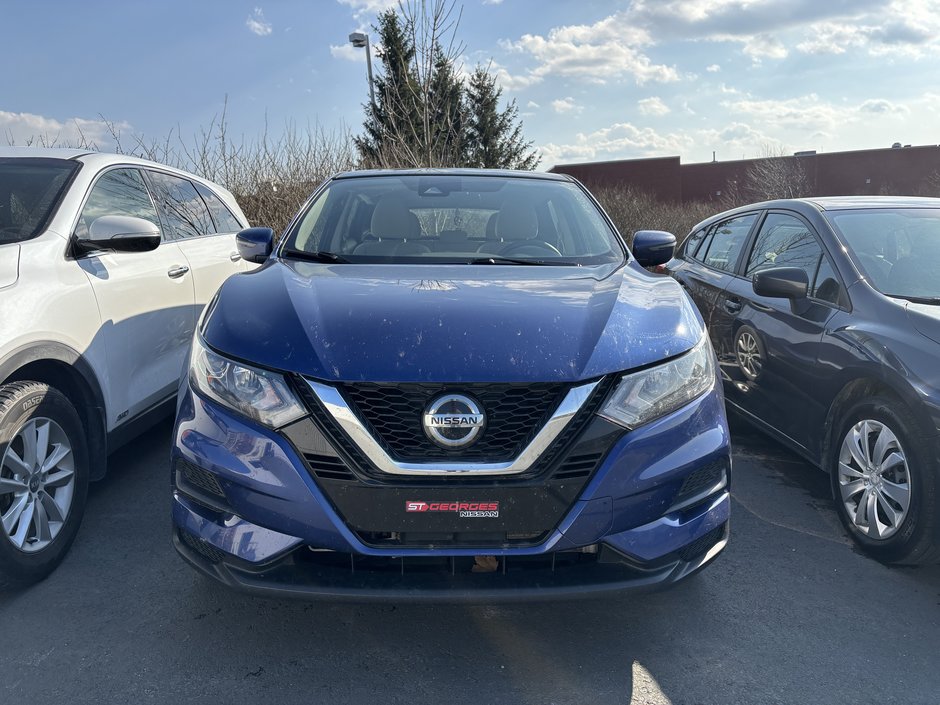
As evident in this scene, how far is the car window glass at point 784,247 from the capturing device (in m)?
3.91

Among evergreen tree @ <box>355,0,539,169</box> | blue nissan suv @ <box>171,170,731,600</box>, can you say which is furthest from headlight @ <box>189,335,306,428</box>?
evergreen tree @ <box>355,0,539,169</box>

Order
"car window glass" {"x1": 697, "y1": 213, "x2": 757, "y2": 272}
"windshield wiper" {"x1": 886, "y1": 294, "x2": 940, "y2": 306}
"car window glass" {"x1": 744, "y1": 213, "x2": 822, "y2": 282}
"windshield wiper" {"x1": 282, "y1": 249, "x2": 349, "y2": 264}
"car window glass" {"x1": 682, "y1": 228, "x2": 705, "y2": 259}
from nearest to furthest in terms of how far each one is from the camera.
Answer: "windshield wiper" {"x1": 282, "y1": 249, "x2": 349, "y2": 264} → "windshield wiper" {"x1": 886, "y1": 294, "x2": 940, "y2": 306} → "car window glass" {"x1": 744, "y1": 213, "x2": 822, "y2": 282} → "car window glass" {"x1": 697, "y1": 213, "x2": 757, "y2": 272} → "car window glass" {"x1": 682, "y1": 228, "x2": 705, "y2": 259}

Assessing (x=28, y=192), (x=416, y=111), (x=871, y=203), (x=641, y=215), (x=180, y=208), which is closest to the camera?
(x=28, y=192)

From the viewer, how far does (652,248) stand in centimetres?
346

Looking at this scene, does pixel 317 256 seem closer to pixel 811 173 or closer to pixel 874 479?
pixel 874 479

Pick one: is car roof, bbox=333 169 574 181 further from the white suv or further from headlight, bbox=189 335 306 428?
headlight, bbox=189 335 306 428

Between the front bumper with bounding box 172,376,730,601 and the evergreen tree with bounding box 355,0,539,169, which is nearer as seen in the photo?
the front bumper with bounding box 172,376,730,601

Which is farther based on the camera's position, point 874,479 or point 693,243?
point 693,243

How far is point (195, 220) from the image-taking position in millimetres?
4855

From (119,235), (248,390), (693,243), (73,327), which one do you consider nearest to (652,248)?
(248,390)

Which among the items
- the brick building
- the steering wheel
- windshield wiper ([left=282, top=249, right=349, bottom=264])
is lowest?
windshield wiper ([left=282, top=249, right=349, bottom=264])

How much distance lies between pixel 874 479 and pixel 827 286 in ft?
3.54

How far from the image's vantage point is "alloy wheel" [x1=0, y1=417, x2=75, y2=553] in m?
2.65

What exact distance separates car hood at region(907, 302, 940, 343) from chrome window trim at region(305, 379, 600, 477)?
184cm
